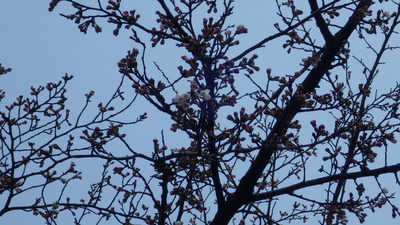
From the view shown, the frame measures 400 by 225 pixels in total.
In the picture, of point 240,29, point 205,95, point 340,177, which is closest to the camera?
point 205,95

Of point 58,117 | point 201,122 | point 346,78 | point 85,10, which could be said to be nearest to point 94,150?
point 201,122

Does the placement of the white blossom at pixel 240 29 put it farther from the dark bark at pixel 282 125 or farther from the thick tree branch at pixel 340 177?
the thick tree branch at pixel 340 177

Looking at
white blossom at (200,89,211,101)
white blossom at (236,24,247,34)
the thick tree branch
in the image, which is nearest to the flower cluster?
white blossom at (200,89,211,101)

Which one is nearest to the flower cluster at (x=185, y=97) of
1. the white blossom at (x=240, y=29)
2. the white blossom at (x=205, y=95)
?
the white blossom at (x=205, y=95)

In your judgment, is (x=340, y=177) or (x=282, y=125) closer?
(x=282, y=125)

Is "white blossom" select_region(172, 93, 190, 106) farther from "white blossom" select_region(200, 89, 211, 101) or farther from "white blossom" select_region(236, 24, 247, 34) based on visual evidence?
"white blossom" select_region(236, 24, 247, 34)

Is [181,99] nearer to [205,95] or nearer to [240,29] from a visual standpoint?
[205,95]

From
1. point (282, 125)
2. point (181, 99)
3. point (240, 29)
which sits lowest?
point (181, 99)

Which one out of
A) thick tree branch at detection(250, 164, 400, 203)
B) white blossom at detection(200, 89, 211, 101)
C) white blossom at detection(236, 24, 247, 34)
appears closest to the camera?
white blossom at detection(200, 89, 211, 101)

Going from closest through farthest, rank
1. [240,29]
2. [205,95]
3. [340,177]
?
[205,95] < [240,29] < [340,177]

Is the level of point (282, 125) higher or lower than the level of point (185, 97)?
higher

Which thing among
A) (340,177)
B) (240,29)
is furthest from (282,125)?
(240,29)

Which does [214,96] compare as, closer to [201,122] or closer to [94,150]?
[201,122]

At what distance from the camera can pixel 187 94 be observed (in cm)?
343
